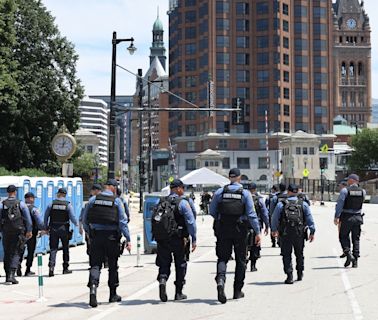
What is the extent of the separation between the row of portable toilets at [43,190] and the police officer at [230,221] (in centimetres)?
765

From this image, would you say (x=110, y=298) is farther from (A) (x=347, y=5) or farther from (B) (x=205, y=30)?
(A) (x=347, y=5)

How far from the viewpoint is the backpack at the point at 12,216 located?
42.6 ft

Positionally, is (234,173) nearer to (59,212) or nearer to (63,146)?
(59,212)

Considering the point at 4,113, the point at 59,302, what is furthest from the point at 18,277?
the point at 4,113

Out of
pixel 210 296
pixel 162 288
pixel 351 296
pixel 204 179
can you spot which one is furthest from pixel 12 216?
pixel 204 179

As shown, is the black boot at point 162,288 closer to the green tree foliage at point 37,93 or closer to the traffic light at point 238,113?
the traffic light at point 238,113

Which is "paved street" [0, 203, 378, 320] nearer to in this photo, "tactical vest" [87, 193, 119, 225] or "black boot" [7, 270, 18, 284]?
"black boot" [7, 270, 18, 284]

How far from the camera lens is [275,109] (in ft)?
390

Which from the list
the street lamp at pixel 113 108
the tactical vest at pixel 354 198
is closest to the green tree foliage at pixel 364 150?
the street lamp at pixel 113 108

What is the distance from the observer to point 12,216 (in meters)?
13.0

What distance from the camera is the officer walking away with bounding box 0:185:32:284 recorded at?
42.7 ft

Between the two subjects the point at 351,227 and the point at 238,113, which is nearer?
the point at 351,227

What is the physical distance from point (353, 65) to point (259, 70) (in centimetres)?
8010

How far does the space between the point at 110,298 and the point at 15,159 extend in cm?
3618
